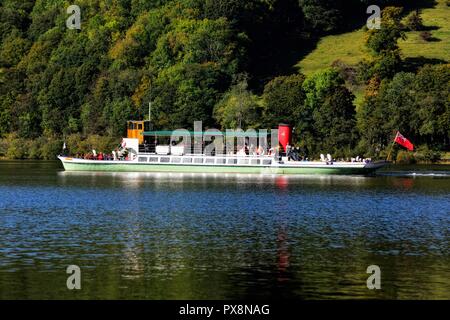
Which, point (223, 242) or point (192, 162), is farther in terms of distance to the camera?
point (192, 162)

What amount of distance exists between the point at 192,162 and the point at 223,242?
9067 cm

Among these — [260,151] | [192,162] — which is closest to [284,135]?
[260,151]

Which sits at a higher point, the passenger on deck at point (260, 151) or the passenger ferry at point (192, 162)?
the passenger on deck at point (260, 151)

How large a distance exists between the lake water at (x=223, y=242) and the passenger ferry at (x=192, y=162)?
35189 mm

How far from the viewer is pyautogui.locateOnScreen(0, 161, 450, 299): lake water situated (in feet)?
150

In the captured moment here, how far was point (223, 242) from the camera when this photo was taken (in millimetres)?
60406

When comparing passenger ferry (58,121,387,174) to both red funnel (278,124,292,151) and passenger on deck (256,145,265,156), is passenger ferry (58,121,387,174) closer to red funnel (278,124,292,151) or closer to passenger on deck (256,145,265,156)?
passenger on deck (256,145,265,156)

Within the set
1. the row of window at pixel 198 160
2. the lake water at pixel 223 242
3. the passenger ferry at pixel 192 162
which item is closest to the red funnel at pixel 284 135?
the passenger ferry at pixel 192 162

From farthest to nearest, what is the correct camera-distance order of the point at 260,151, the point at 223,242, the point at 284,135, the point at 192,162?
1. the point at 284,135
2. the point at 260,151
3. the point at 192,162
4. the point at 223,242

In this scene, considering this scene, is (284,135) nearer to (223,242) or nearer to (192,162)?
(192,162)

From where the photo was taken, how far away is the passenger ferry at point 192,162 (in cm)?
14375

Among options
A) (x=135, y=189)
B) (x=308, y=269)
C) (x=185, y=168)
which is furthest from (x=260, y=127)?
(x=308, y=269)

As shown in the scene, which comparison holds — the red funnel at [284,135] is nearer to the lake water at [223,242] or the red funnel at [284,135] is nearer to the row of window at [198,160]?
the row of window at [198,160]

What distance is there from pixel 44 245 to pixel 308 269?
18.6m
